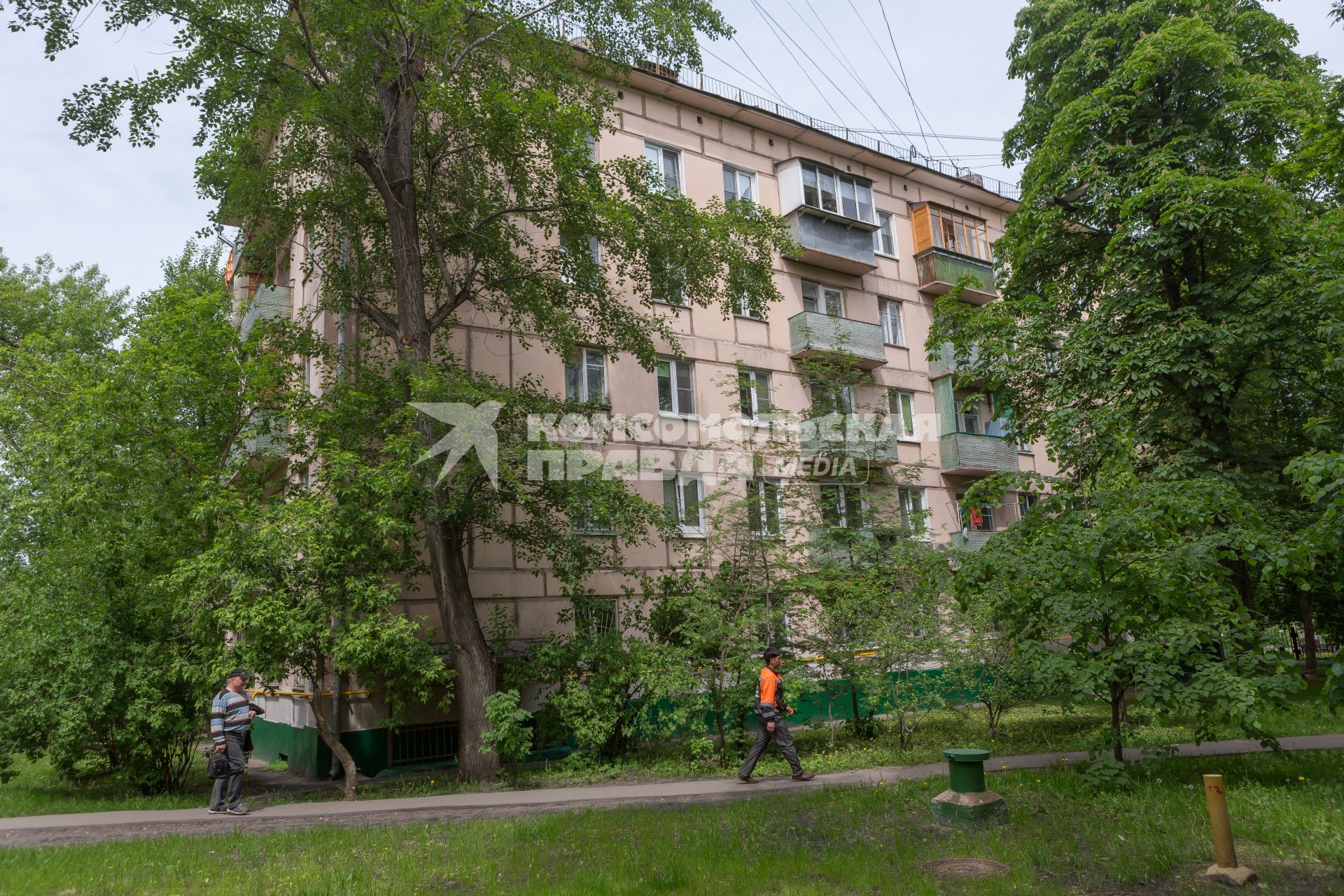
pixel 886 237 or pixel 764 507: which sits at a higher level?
pixel 886 237

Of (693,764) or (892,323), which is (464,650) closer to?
(693,764)

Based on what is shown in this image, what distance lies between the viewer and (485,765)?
12.8m

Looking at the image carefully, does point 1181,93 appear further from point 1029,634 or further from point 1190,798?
point 1190,798

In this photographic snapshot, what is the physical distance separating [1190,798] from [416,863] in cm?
737

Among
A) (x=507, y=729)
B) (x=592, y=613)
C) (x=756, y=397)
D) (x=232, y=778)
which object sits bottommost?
(x=232, y=778)

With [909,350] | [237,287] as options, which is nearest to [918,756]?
[909,350]

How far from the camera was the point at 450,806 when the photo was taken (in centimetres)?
1074

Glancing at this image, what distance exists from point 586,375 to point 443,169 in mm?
5345

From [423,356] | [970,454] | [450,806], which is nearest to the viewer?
[450,806]

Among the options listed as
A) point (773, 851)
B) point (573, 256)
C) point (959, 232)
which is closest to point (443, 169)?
point (573, 256)

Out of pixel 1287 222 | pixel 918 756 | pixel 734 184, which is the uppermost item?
pixel 734 184

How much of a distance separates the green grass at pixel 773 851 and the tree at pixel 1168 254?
567 cm

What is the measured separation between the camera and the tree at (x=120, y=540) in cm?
1205

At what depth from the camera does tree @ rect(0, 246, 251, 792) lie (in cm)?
1205
